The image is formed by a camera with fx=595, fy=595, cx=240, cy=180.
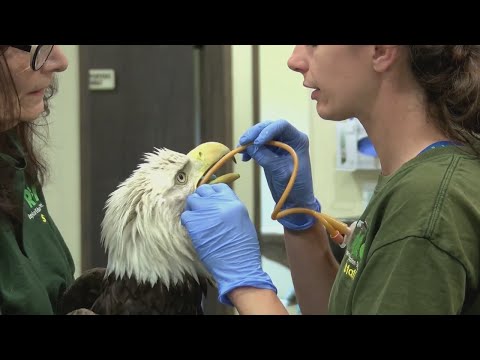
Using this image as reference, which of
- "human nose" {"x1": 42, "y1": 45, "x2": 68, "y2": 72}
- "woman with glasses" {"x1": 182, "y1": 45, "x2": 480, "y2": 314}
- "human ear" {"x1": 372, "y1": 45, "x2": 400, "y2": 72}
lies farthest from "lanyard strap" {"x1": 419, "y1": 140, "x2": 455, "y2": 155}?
"human nose" {"x1": 42, "y1": 45, "x2": 68, "y2": 72}

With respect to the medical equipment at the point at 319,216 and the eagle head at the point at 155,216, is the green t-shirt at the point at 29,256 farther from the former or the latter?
the medical equipment at the point at 319,216

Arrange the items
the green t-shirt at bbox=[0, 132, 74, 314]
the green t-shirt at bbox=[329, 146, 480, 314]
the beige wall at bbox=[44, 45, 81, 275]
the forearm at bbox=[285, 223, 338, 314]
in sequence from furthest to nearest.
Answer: the forearm at bbox=[285, 223, 338, 314] < the beige wall at bbox=[44, 45, 81, 275] < the green t-shirt at bbox=[0, 132, 74, 314] < the green t-shirt at bbox=[329, 146, 480, 314]

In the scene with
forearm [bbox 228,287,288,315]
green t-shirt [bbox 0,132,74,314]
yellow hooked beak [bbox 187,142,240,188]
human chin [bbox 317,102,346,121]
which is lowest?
forearm [bbox 228,287,288,315]

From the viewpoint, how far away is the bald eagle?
90 cm

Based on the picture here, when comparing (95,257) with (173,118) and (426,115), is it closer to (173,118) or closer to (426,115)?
(173,118)

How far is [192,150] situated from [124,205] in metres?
0.13

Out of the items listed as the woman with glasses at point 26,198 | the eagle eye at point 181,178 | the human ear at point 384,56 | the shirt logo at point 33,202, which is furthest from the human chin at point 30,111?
the human ear at point 384,56

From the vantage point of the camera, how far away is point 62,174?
1.02 metres

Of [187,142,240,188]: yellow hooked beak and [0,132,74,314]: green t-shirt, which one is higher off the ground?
[187,142,240,188]: yellow hooked beak

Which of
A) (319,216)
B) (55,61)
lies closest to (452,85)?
(319,216)

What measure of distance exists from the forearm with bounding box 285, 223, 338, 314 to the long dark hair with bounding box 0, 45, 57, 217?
1.54ft

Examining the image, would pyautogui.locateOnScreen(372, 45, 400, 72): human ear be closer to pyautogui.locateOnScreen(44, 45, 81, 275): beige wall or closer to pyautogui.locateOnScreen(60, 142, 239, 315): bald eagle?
pyautogui.locateOnScreen(60, 142, 239, 315): bald eagle

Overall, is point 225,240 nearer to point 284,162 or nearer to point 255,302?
point 255,302

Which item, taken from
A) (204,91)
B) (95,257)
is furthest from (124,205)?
(204,91)
